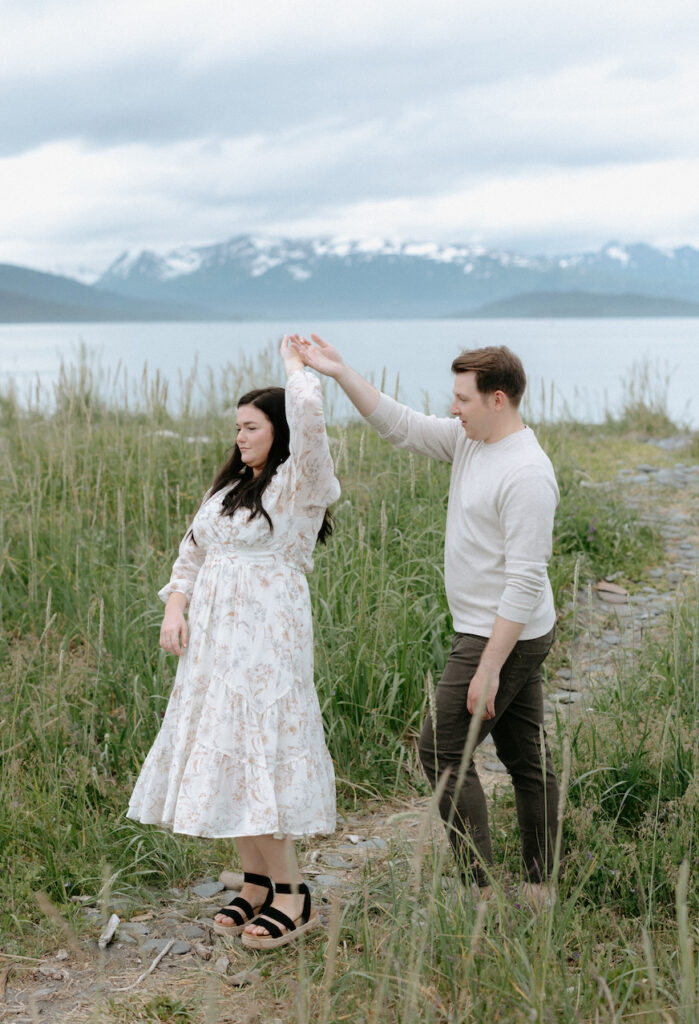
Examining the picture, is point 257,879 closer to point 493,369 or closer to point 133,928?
point 133,928

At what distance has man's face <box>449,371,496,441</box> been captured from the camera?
260 cm

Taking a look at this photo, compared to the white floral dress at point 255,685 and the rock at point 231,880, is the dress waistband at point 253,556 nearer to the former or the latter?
the white floral dress at point 255,685

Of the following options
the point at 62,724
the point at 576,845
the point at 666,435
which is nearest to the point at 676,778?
the point at 576,845

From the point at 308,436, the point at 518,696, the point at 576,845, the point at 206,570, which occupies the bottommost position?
the point at 576,845

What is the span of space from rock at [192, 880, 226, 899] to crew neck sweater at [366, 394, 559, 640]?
138 cm

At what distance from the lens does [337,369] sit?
271 cm

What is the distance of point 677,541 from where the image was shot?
6.78 m

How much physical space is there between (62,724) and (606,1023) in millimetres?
2558

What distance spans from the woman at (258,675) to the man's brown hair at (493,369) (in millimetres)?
444

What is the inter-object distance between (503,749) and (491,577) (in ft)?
2.07

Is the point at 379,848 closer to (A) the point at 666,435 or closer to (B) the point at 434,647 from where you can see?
(B) the point at 434,647

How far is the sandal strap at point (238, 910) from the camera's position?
9.45 feet

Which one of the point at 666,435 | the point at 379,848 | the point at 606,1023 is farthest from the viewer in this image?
the point at 666,435

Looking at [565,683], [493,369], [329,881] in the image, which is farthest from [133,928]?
[565,683]
